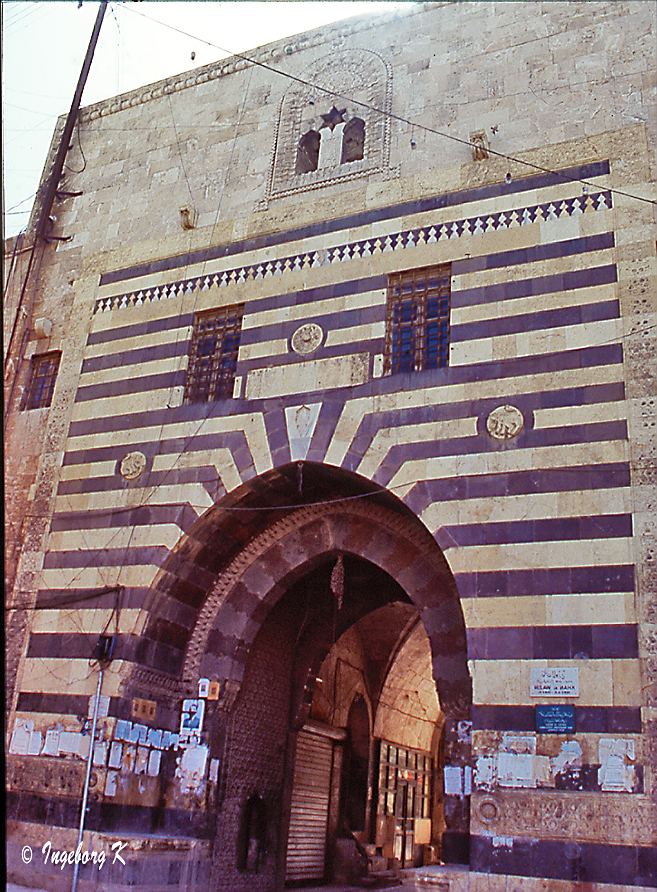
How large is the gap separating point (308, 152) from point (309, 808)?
36.5 ft

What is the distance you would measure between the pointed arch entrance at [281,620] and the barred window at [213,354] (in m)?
1.84

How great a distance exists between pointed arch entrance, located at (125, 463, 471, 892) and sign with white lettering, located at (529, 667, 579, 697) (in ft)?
4.98

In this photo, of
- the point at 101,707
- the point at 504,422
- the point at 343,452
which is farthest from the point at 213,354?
the point at 101,707

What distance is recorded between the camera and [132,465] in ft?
39.4

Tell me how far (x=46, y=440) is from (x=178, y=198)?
4.66 metres

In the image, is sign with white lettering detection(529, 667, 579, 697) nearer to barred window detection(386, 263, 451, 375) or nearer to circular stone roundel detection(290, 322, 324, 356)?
barred window detection(386, 263, 451, 375)

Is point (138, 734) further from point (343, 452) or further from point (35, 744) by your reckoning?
point (343, 452)

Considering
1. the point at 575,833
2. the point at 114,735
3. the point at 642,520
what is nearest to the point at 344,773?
the point at 114,735

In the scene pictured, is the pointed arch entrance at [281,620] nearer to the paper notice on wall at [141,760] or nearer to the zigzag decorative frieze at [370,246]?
the paper notice on wall at [141,760]

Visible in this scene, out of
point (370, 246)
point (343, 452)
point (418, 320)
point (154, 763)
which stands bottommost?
point (154, 763)

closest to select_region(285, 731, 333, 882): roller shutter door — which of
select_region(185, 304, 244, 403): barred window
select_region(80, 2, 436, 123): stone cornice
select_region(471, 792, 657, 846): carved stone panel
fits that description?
select_region(471, 792, 657, 846): carved stone panel

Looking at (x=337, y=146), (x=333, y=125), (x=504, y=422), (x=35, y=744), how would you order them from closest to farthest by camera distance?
(x=504, y=422) → (x=35, y=744) → (x=337, y=146) → (x=333, y=125)

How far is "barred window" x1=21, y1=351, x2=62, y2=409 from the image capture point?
1399cm

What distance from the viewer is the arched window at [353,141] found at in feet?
43.1
